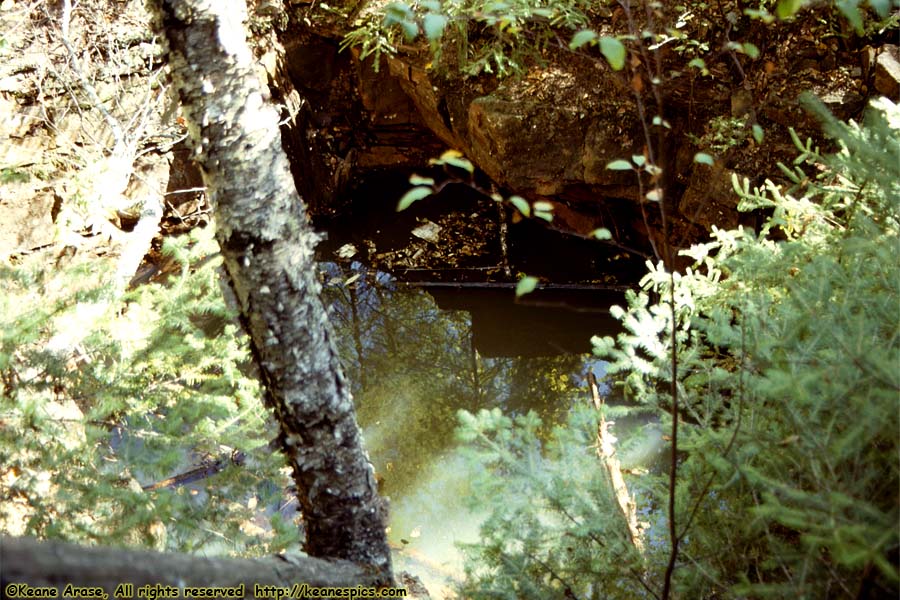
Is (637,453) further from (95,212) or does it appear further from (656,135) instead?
(95,212)

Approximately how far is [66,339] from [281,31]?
6.33m

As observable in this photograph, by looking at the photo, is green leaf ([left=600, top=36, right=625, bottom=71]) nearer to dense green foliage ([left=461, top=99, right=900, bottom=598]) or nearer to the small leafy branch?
dense green foliage ([left=461, top=99, right=900, bottom=598])

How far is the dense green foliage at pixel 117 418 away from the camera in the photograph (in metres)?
2.50

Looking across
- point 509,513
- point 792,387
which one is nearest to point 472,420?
point 509,513

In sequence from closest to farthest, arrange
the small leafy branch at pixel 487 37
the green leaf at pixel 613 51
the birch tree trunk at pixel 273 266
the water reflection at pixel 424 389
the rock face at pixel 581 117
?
the green leaf at pixel 613 51
the birch tree trunk at pixel 273 266
the water reflection at pixel 424 389
the rock face at pixel 581 117
the small leafy branch at pixel 487 37

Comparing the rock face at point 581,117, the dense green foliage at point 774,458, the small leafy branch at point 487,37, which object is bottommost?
the dense green foliage at point 774,458

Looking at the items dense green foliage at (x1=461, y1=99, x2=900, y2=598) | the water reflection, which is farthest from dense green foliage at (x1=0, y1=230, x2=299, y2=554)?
the water reflection

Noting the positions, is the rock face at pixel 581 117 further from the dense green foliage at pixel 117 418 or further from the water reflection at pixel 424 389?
the dense green foliage at pixel 117 418

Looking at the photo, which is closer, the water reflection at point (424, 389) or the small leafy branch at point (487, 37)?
the water reflection at point (424, 389)

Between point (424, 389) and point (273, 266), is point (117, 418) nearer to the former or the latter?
point (273, 266)

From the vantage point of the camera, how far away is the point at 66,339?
2947 millimetres

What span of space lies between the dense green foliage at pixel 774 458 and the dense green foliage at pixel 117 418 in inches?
45.3

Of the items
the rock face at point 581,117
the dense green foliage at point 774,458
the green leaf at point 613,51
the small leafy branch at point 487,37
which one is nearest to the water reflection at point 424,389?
the rock face at point 581,117

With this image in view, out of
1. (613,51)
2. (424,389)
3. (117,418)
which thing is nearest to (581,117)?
(424,389)
